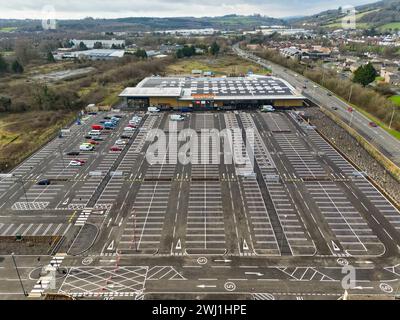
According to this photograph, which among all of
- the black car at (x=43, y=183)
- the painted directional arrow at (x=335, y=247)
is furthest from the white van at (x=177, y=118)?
the painted directional arrow at (x=335, y=247)

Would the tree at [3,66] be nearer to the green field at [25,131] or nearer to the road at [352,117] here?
the green field at [25,131]

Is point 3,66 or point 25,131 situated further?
point 3,66

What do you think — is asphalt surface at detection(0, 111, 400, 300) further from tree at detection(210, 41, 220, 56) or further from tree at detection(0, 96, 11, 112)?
tree at detection(210, 41, 220, 56)

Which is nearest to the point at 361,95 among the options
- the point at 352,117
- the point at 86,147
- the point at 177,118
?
the point at 352,117

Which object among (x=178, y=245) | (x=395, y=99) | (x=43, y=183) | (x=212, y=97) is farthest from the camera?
(x=212, y=97)

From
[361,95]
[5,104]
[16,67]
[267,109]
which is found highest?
[16,67]

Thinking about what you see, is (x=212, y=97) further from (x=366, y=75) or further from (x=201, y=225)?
(x=201, y=225)
